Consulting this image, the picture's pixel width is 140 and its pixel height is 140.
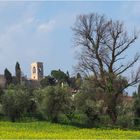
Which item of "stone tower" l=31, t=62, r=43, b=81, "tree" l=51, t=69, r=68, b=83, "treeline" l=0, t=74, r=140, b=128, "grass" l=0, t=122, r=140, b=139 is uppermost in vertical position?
"stone tower" l=31, t=62, r=43, b=81

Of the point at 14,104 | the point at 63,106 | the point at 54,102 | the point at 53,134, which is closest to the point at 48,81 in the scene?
the point at 63,106

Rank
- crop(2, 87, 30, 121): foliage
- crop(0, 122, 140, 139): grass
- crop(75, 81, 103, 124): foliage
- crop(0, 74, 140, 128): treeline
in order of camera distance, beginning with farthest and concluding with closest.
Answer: crop(75, 81, 103, 124): foliage < crop(0, 74, 140, 128): treeline < crop(2, 87, 30, 121): foliage < crop(0, 122, 140, 139): grass

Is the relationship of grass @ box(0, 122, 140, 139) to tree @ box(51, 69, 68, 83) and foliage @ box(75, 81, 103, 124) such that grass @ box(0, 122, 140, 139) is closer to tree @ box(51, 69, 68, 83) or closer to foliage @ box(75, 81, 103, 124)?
foliage @ box(75, 81, 103, 124)

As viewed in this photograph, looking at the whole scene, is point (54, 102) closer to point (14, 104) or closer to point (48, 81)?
point (14, 104)

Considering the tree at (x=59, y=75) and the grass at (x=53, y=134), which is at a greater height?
the tree at (x=59, y=75)

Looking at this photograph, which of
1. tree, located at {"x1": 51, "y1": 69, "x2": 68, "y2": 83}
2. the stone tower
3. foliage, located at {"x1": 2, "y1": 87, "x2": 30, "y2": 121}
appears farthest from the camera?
the stone tower

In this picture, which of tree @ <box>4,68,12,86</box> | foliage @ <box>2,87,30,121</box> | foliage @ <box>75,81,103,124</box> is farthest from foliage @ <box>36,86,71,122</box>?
tree @ <box>4,68,12,86</box>

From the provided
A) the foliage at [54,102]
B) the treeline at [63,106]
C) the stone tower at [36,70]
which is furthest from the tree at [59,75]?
the foliage at [54,102]

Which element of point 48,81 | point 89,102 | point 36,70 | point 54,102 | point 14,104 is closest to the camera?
point 14,104

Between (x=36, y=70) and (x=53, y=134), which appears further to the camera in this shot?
(x=36, y=70)

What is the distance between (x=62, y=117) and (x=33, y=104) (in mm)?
4985

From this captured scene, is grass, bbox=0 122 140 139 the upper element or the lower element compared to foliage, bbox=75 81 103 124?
lower

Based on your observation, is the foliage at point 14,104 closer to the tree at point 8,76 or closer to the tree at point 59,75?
the tree at point 8,76

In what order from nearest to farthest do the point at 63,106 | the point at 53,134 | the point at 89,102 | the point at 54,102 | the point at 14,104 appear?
the point at 53,134, the point at 14,104, the point at 54,102, the point at 63,106, the point at 89,102
